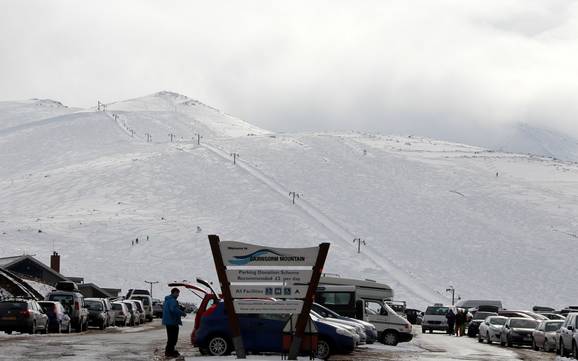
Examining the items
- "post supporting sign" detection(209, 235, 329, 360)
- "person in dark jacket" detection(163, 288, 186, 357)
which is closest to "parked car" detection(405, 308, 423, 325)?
"person in dark jacket" detection(163, 288, 186, 357)

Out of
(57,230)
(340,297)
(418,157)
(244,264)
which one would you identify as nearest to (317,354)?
(244,264)

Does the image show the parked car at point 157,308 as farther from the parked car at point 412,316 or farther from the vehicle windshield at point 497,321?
the vehicle windshield at point 497,321

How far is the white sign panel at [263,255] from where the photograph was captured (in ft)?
A: 90.9

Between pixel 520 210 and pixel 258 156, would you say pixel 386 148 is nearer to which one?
pixel 258 156

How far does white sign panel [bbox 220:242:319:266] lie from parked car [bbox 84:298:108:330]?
26.8 meters

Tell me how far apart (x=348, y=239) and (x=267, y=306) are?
346ft

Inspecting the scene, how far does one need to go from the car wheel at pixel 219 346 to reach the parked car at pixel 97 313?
2321cm

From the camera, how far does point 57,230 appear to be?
13200 cm

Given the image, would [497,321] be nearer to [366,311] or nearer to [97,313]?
[366,311]

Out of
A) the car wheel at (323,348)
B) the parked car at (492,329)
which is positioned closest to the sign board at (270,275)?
the car wheel at (323,348)

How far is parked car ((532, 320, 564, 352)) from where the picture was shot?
44.0 meters

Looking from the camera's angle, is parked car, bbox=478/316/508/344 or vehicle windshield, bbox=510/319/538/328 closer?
vehicle windshield, bbox=510/319/538/328

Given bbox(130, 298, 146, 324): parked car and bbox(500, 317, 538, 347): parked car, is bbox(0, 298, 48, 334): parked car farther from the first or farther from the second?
bbox(130, 298, 146, 324): parked car

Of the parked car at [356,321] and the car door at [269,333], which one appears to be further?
the parked car at [356,321]
